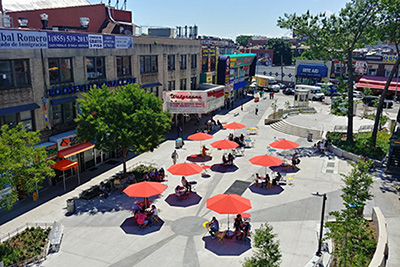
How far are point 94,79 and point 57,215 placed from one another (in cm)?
1287

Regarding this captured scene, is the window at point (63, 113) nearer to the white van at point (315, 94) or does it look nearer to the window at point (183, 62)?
the window at point (183, 62)

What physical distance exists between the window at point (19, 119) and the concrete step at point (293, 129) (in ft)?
99.0

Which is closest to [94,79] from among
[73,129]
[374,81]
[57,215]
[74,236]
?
[73,129]

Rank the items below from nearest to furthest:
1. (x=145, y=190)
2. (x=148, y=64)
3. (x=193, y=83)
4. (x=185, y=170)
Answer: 1. (x=145, y=190)
2. (x=185, y=170)
3. (x=148, y=64)
4. (x=193, y=83)

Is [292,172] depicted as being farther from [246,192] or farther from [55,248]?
[55,248]

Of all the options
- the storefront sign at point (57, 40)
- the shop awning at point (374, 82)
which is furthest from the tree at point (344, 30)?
the shop awning at point (374, 82)

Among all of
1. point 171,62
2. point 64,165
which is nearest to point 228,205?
point 64,165

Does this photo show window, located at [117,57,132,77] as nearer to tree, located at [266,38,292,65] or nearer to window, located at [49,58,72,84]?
window, located at [49,58,72,84]

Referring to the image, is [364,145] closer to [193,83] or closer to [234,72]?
[193,83]

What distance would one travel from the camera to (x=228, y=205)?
19219mm

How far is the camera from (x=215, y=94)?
1811 inches

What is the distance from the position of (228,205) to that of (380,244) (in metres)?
7.92

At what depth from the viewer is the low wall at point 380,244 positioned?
1605 cm

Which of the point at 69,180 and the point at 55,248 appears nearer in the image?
the point at 55,248
